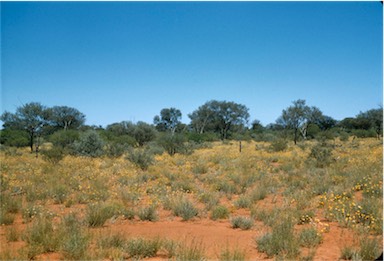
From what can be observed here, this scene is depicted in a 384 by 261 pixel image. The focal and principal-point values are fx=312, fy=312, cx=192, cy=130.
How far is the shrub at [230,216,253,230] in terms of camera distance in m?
7.65

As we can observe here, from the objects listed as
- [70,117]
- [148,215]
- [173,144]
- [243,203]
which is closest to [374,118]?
[173,144]

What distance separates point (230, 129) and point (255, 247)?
6488 centimetres

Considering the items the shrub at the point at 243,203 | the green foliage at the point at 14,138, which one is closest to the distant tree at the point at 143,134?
the green foliage at the point at 14,138

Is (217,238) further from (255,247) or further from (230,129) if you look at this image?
(230,129)

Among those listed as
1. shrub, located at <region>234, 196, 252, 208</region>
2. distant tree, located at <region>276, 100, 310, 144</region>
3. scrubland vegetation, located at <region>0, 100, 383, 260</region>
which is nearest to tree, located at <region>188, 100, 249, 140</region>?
distant tree, located at <region>276, 100, 310, 144</region>

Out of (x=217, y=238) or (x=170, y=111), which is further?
(x=170, y=111)

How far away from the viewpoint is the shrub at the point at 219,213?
8.76 m

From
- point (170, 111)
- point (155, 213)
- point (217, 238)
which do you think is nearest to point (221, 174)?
point (155, 213)

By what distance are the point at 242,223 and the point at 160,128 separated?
6755cm

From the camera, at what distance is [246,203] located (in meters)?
9.98

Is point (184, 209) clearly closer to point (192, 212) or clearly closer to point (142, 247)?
point (192, 212)

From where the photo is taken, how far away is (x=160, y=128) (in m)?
74.6

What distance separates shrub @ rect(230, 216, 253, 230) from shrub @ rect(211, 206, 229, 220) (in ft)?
2.86

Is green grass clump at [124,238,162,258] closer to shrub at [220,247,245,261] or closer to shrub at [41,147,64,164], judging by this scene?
shrub at [220,247,245,261]
